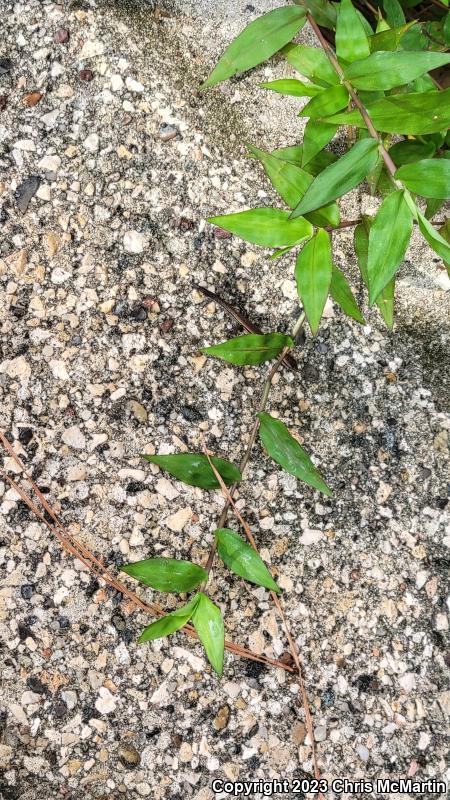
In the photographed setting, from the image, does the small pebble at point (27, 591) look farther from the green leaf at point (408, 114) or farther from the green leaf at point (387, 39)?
the green leaf at point (387, 39)

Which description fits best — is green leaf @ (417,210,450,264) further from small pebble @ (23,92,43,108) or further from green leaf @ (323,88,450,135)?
small pebble @ (23,92,43,108)

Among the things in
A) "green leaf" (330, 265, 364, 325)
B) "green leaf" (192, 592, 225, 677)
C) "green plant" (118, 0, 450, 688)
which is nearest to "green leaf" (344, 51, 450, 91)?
"green plant" (118, 0, 450, 688)

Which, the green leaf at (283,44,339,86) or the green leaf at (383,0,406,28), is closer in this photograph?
the green leaf at (283,44,339,86)

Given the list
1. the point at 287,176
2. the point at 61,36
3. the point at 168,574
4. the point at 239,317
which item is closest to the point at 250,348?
the point at 239,317

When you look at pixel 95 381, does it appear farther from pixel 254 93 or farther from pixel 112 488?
pixel 254 93

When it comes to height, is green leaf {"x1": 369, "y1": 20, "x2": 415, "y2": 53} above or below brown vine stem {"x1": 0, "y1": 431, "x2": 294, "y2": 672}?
above

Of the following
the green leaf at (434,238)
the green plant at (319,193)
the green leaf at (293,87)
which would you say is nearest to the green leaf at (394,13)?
the green plant at (319,193)
